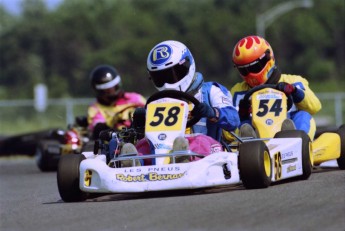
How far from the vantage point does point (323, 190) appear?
7.27 m

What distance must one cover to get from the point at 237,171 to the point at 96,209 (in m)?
1.21

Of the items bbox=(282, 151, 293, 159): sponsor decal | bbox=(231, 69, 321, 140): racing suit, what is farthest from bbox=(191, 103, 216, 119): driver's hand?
bbox=(231, 69, 321, 140): racing suit

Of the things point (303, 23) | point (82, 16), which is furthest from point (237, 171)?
point (82, 16)

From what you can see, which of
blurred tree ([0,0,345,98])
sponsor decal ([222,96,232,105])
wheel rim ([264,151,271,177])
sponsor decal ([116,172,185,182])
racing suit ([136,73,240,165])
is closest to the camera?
sponsor decal ([116,172,185,182])

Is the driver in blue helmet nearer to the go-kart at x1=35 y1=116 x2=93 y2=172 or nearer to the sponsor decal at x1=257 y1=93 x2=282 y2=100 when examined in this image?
the sponsor decal at x1=257 y1=93 x2=282 y2=100

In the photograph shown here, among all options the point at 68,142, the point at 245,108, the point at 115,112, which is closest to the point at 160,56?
the point at 245,108

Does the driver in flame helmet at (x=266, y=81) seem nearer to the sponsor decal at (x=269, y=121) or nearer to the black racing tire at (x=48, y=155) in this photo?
the sponsor decal at (x=269, y=121)

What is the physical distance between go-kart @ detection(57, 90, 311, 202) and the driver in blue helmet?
158mm

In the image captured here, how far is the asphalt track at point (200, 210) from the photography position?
588 centimetres

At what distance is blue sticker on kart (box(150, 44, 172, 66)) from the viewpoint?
8.52 m

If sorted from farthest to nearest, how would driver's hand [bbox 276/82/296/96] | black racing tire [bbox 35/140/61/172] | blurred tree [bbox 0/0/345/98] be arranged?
blurred tree [bbox 0/0/345/98] → black racing tire [bbox 35/140/61/172] → driver's hand [bbox 276/82/296/96]

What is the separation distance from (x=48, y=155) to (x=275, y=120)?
562cm

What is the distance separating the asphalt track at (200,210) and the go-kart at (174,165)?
4.4 inches

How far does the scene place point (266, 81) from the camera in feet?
33.3
